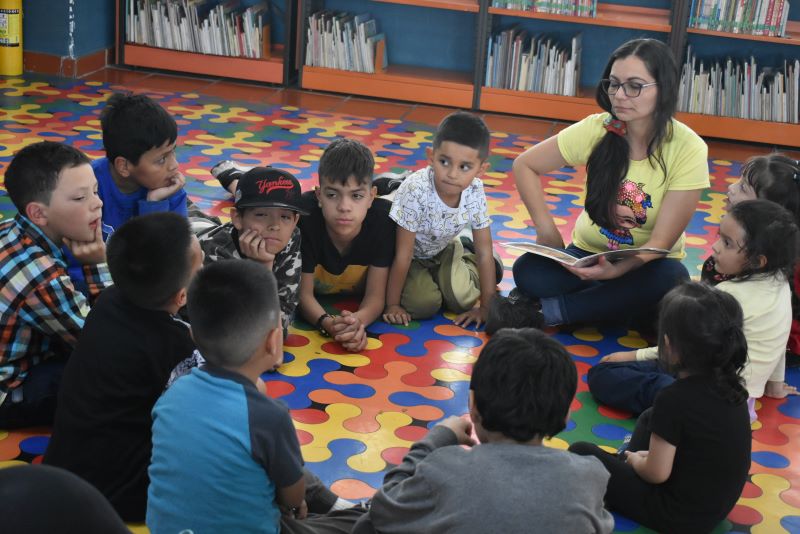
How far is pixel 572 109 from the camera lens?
5.65 meters

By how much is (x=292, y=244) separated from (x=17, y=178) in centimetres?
77

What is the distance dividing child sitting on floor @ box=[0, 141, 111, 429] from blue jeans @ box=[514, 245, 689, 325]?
1.32 m

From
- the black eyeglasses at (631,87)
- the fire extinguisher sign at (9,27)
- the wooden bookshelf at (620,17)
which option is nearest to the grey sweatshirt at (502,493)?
the black eyeglasses at (631,87)

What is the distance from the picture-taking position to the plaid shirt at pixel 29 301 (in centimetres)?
228

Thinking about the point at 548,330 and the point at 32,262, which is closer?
the point at 32,262

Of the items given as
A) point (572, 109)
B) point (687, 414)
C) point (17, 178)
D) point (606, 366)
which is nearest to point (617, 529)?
point (687, 414)

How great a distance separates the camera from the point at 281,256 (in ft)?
9.32

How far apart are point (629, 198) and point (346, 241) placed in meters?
0.86

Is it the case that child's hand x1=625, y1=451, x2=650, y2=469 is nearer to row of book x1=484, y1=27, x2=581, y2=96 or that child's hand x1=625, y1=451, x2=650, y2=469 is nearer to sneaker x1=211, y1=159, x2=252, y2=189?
sneaker x1=211, y1=159, x2=252, y2=189

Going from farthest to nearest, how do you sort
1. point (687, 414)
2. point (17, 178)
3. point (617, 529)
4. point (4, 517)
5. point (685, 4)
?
1. point (685, 4)
2. point (17, 178)
3. point (617, 529)
4. point (687, 414)
5. point (4, 517)

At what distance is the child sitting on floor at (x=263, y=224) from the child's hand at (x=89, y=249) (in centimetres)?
36

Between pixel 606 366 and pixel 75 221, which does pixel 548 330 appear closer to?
pixel 606 366

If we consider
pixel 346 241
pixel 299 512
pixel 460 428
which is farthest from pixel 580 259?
pixel 299 512

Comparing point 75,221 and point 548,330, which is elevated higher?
point 75,221
